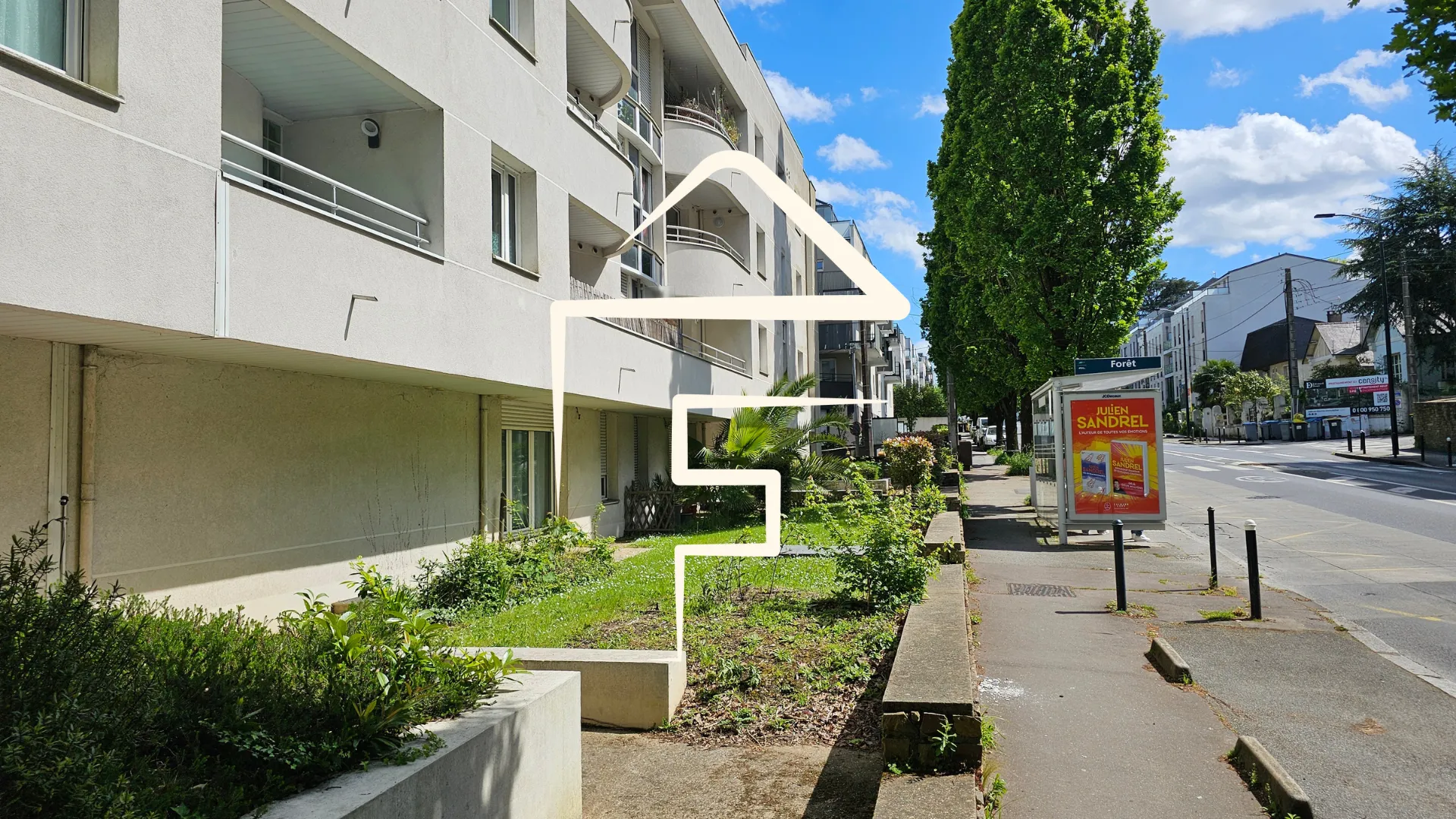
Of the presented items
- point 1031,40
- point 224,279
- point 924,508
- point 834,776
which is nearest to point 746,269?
point 1031,40

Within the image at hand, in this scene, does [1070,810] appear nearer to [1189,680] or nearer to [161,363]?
[1189,680]

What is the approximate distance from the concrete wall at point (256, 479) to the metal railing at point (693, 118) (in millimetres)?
12294

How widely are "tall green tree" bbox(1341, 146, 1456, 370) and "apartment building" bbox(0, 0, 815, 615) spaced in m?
49.2

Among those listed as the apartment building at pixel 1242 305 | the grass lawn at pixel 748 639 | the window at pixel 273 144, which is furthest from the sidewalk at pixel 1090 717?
the apartment building at pixel 1242 305

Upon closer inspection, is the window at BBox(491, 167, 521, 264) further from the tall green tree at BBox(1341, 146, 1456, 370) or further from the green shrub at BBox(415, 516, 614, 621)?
the tall green tree at BBox(1341, 146, 1456, 370)

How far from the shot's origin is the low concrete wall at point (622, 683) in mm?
6219

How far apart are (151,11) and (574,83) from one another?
11.3 meters

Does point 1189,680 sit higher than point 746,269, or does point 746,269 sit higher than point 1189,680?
point 746,269

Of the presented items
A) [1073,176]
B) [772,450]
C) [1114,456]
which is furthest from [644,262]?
[1114,456]

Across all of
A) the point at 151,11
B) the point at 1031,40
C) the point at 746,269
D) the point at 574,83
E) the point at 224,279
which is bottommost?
the point at 224,279

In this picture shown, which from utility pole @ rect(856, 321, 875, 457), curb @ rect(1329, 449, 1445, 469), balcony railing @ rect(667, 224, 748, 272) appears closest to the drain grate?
balcony railing @ rect(667, 224, 748, 272)

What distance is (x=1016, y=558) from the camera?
46.0ft

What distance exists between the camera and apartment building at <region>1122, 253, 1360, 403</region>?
85.5 m

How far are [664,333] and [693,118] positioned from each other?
675 centimetres
